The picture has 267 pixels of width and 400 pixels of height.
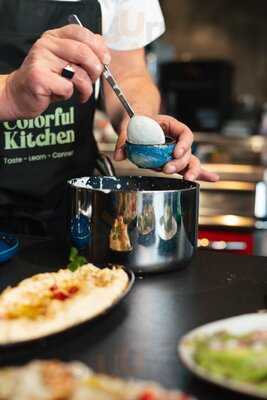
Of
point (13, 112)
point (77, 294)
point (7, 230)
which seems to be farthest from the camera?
Answer: point (7, 230)

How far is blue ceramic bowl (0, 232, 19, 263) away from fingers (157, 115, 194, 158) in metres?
0.40

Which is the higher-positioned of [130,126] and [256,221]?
[130,126]

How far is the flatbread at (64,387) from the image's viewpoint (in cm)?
76

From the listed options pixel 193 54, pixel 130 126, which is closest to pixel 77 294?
pixel 130 126

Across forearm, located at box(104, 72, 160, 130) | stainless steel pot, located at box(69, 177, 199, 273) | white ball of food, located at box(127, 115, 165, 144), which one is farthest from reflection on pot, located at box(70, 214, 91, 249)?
forearm, located at box(104, 72, 160, 130)

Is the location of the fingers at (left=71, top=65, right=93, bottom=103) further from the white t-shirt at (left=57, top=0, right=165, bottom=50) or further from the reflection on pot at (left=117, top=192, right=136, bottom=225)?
the white t-shirt at (left=57, top=0, right=165, bottom=50)

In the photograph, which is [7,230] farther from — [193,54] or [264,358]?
[193,54]

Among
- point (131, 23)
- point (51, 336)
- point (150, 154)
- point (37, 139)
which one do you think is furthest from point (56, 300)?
point (131, 23)

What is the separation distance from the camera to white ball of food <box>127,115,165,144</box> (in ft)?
4.83

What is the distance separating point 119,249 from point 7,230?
1.93 ft

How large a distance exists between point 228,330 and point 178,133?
2.44ft

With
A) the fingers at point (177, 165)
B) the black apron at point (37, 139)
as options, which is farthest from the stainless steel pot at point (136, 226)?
the black apron at point (37, 139)

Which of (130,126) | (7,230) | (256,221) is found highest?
(130,126)

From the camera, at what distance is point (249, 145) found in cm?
436
